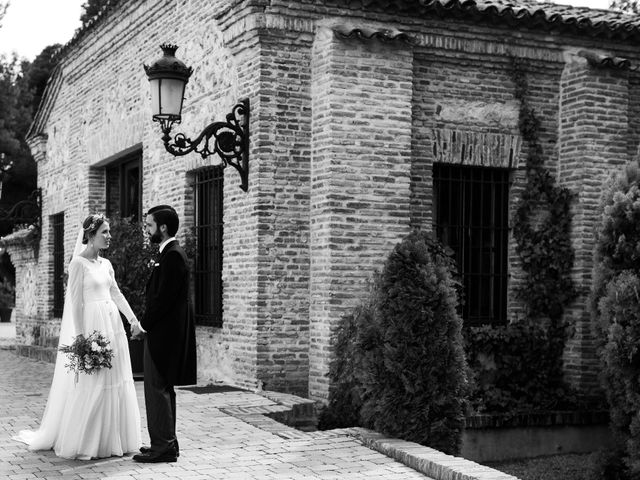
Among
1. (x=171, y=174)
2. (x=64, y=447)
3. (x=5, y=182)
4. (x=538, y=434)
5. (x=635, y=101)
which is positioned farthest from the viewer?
(x=5, y=182)

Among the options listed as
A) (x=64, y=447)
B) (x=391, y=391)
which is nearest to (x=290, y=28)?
(x=391, y=391)

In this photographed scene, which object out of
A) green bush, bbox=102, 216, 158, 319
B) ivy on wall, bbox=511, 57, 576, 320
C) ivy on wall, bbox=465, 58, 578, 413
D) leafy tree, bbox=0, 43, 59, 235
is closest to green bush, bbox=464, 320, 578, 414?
ivy on wall, bbox=465, 58, 578, 413

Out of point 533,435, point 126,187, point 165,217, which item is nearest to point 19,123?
point 126,187

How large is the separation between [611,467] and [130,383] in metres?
4.65

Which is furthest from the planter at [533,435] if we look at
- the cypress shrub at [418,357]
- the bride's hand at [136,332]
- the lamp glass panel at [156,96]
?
the lamp glass panel at [156,96]

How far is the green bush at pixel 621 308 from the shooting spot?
8492mm

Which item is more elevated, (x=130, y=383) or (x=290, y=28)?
(x=290, y=28)

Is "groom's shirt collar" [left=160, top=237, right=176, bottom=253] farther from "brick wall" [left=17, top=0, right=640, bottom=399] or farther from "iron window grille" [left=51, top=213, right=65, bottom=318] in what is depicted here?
"iron window grille" [left=51, top=213, right=65, bottom=318]

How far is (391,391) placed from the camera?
7.68 m

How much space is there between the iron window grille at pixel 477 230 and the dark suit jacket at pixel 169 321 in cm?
470

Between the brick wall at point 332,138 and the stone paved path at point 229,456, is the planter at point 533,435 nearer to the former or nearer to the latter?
the brick wall at point 332,138

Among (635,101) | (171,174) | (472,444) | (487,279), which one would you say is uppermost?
(635,101)

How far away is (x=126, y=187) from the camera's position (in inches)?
603

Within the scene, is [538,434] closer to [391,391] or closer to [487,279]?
[487,279]
